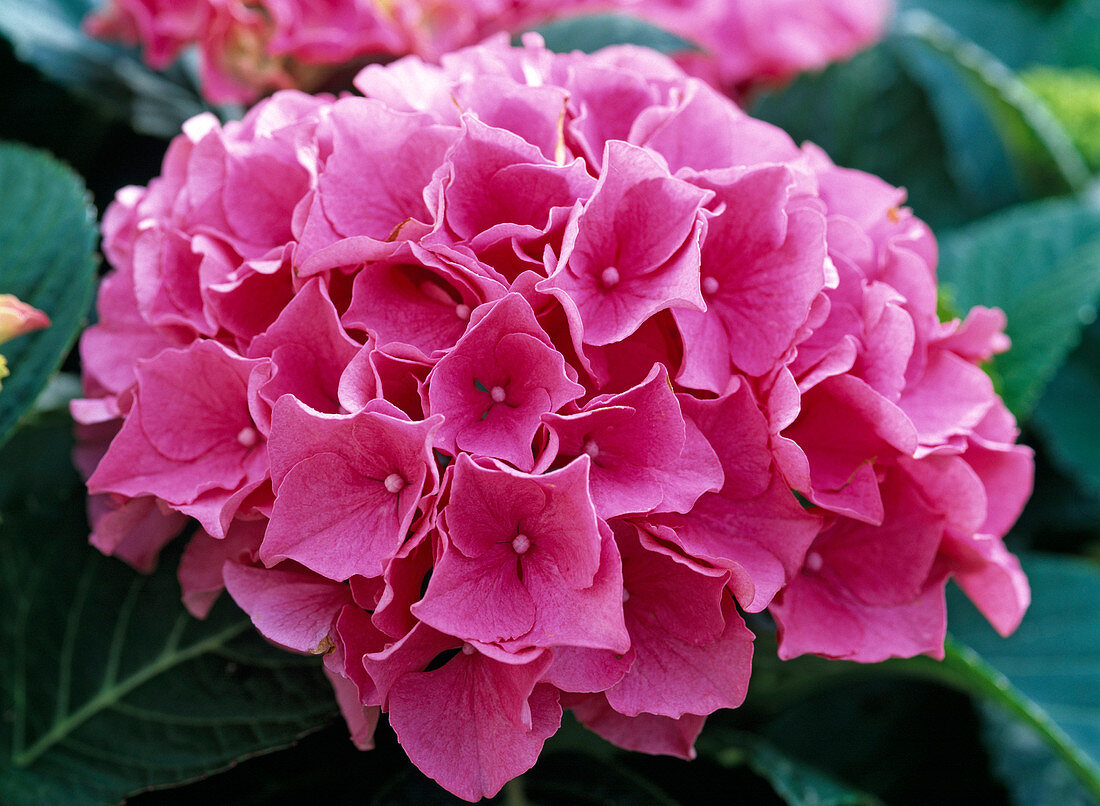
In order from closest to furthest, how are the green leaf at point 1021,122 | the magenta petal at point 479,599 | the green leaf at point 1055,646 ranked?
the magenta petal at point 479,599 → the green leaf at point 1055,646 → the green leaf at point 1021,122

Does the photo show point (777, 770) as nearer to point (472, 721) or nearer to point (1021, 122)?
point (472, 721)

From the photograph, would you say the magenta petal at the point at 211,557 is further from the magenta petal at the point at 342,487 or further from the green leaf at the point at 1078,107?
the green leaf at the point at 1078,107

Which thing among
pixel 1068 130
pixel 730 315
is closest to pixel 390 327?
pixel 730 315

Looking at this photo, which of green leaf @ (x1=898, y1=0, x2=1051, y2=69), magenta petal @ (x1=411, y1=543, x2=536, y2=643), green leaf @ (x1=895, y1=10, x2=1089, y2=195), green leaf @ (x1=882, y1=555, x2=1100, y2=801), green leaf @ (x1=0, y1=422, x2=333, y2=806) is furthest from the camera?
green leaf @ (x1=898, y1=0, x2=1051, y2=69)

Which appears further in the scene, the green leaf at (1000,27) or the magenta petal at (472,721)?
the green leaf at (1000,27)

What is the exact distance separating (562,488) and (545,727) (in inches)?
3.8

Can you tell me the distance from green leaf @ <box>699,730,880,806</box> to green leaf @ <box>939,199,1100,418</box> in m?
0.30

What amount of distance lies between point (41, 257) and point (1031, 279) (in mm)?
702

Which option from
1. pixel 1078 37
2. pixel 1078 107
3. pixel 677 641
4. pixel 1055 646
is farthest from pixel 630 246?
pixel 1078 37

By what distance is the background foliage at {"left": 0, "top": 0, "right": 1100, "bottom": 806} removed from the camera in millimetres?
520

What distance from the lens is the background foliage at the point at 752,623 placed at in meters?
0.52

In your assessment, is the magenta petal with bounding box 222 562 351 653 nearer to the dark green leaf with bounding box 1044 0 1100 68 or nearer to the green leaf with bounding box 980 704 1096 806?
the green leaf with bounding box 980 704 1096 806

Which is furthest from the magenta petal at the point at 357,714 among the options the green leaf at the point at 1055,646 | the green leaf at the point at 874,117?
the green leaf at the point at 874,117

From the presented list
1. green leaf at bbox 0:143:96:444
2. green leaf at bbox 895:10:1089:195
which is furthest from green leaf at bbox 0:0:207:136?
green leaf at bbox 895:10:1089:195
